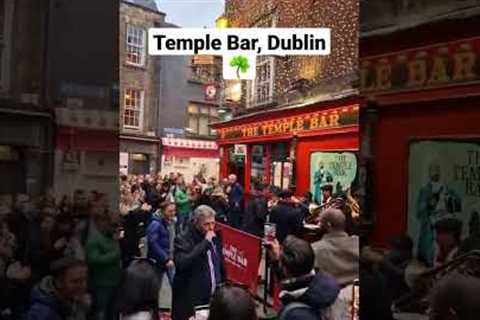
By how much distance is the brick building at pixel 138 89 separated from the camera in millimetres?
665

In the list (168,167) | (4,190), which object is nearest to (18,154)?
(4,190)

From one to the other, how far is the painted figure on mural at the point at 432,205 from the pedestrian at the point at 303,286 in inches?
7.0

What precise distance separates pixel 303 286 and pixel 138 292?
9.4 inches

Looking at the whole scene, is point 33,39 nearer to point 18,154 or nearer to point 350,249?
point 18,154

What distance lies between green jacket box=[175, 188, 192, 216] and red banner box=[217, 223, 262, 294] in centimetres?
7

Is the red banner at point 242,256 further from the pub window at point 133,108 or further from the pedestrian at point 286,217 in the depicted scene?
the pub window at point 133,108

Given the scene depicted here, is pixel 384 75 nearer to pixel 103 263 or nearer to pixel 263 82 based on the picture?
pixel 263 82

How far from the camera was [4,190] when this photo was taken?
0.59 m

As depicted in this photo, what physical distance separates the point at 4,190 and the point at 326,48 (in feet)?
1.32

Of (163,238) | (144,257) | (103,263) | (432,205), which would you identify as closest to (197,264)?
(163,238)

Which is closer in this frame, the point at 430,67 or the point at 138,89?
the point at 430,67

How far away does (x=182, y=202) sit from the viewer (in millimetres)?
869

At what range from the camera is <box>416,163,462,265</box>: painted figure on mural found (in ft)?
1.62

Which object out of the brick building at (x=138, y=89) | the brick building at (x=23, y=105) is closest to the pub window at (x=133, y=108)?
the brick building at (x=138, y=89)
